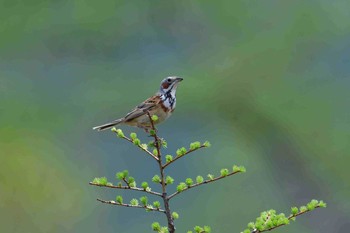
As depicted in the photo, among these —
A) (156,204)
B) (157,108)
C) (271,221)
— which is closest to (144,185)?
(156,204)

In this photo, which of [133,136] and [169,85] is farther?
[169,85]

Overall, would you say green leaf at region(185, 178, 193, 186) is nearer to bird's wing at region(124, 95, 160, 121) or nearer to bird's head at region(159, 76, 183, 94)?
bird's wing at region(124, 95, 160, 121)

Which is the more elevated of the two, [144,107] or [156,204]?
[144,107]

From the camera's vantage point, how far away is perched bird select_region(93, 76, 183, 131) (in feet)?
10.7

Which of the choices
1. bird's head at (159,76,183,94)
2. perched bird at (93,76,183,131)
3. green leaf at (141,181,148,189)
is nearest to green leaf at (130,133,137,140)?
green leaf at (141,181,148,189)

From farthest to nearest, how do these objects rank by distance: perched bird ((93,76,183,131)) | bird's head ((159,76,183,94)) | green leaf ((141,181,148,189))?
bird's head ((159,76,183,94)) → perched bird ((93,76,183,131)) → green leaf ((141,181,148,189))

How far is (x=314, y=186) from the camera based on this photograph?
9.25m

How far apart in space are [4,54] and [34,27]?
2.37 ft

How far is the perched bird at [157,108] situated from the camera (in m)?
3.26

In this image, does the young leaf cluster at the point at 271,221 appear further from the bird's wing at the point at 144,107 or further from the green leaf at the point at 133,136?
the bird's wing at the point at 144,107

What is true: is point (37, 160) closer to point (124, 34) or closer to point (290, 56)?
point (124, 34)

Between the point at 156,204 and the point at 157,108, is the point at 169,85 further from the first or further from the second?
the point at 156,204

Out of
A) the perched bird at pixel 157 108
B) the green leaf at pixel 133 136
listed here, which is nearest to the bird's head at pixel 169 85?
the perched bird at pixel 157 108

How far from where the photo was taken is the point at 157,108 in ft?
10.9
